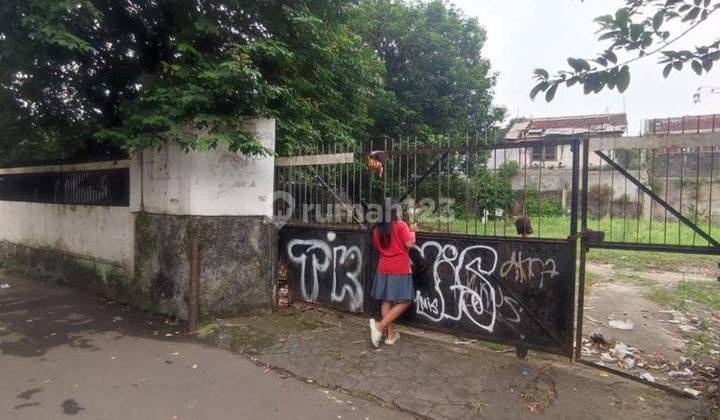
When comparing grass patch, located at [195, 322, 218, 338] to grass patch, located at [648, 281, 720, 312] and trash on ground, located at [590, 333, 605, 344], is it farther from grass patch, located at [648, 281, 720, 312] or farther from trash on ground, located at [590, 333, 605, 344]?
grass patch, located at [648, 281, 720, 312]

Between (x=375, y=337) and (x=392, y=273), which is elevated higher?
(x=392, y=273)

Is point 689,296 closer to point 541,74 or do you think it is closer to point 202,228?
point 541,74

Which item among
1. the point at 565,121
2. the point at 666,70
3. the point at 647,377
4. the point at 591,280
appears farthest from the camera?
the point at 565,121

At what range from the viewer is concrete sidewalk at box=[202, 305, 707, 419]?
3223mm

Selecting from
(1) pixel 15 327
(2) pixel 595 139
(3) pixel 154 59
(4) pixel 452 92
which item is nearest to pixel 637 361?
(2) pixel 595 139

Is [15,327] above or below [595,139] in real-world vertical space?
below

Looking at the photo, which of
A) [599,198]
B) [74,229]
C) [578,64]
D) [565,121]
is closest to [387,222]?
[599,198]

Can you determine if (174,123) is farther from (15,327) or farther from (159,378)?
(15,327)

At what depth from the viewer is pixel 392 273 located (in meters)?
4.42

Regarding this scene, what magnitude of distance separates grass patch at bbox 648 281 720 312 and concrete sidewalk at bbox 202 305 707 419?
399cm

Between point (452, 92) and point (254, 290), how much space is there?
9.56 m

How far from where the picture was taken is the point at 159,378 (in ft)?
12.7

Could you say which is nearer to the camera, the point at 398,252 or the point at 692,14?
the point at 692,14

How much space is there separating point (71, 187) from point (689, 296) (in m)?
10.7
